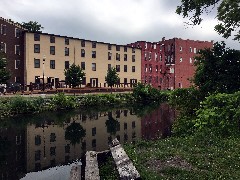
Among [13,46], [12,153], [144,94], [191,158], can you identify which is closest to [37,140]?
[12,153]

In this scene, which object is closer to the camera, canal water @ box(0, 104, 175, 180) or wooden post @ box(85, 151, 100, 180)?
wooden post @ box(85, 151, 100, 180)

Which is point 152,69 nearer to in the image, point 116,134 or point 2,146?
point 116,134

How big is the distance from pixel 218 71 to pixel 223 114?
6016 mm

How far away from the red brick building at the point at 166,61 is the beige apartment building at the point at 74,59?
3683 mm

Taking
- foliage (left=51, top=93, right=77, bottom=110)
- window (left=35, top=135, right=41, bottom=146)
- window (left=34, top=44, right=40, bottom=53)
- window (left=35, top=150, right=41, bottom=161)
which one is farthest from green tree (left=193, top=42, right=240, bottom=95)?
window (left=34, top=44, right=40, bottom=53)

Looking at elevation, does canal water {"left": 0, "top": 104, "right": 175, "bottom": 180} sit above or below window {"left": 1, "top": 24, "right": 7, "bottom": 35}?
below

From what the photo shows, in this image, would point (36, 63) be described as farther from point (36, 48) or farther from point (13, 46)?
point (13, 46)

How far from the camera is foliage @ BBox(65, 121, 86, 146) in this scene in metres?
20.8

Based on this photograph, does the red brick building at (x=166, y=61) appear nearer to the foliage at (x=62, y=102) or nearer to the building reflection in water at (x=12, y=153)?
the foliage at (x=62, y=102)

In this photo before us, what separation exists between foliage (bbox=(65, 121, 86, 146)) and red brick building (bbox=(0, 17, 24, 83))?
106 ft

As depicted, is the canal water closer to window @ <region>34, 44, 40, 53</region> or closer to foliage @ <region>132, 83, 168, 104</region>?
foliage @ <region>132, 83, 168, 104</region>

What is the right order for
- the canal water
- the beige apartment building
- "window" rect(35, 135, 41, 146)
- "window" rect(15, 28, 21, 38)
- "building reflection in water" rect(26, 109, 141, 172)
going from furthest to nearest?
the beige apartment building < "window" rect(15, 28, 21, 38) < "window" rect(35, 135, 41, 146) < "building reflection in water" rect(26, 109, 141, 172) < the canal water

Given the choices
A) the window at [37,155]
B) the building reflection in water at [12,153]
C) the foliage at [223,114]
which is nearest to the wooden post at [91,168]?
the building reflection in water at [12,153]

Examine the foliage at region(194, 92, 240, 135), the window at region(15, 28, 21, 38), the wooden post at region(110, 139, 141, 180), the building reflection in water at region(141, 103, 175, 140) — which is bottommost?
the building reflection in water at region(141, 103, 175, 140)
